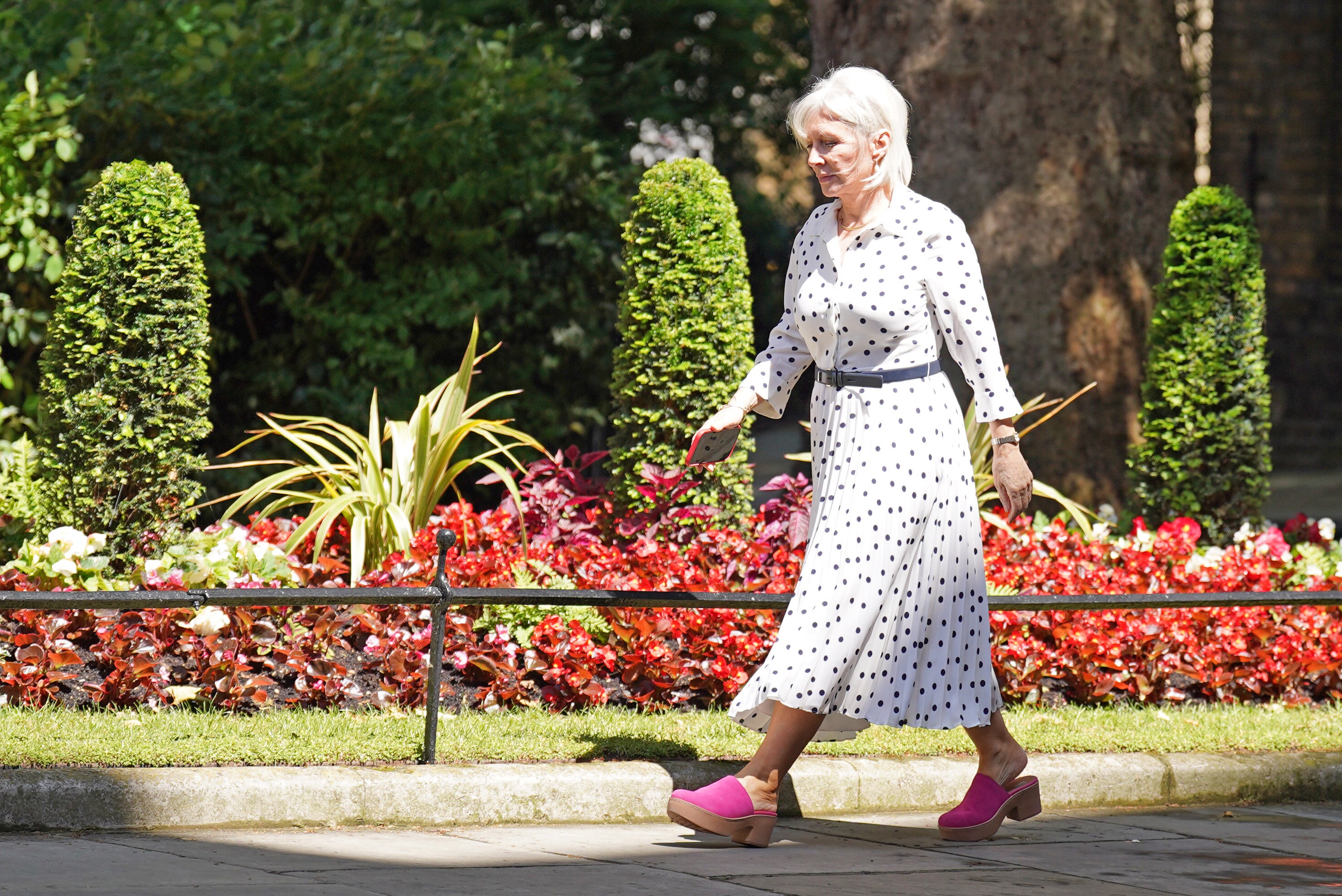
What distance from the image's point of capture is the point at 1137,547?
670cm

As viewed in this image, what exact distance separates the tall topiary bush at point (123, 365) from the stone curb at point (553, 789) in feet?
6.79

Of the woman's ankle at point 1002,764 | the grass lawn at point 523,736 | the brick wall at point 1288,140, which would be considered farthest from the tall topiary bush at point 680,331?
the brick wall at point 1288,140

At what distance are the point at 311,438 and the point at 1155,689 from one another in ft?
A: 11.2

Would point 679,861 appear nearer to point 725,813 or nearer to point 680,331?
point 725,813

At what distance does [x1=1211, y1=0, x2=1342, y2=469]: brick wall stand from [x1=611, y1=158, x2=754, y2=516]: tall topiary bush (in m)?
12.3

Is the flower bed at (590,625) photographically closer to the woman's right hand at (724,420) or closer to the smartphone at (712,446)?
the smartphone at (712,446)

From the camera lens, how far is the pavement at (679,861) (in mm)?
3529

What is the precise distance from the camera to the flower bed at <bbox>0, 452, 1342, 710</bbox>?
208 inches

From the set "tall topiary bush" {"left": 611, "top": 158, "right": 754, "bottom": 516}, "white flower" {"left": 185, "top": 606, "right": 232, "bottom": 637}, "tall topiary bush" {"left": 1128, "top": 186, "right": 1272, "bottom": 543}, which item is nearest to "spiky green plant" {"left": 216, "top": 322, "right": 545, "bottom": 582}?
"tall topiary bush" {"left": 611, "top": 158, "right": 754, "bottom": 516}

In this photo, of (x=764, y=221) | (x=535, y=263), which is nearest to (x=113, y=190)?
(x=535, y=263)

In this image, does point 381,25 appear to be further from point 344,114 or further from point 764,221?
point 764,221

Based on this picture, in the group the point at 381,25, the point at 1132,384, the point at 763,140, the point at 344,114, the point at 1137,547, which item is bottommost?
the point at 1137,547

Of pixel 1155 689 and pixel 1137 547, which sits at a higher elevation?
pixel 1137 547

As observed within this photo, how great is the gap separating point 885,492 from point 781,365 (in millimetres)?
539
